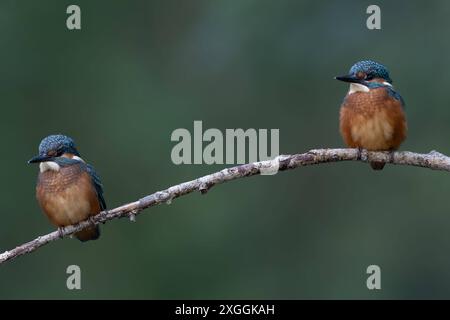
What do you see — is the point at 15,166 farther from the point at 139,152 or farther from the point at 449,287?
the point at 449,287

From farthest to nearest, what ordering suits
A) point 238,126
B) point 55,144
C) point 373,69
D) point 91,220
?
point 238,126, point 373,69, point 55,144, point 91,220

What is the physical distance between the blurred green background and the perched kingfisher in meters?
8.81

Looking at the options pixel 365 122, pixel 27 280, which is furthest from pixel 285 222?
pixel 365 122

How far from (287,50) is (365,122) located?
11.1 meters

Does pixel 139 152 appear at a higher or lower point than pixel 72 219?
higher

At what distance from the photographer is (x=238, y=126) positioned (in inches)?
697

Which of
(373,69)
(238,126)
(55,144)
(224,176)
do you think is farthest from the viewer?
(238,126)

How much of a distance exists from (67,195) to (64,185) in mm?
102

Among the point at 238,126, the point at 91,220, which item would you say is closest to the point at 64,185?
the point at 91,220

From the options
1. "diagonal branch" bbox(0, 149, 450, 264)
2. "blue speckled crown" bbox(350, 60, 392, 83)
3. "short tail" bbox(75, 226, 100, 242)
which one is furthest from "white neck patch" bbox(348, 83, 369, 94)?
"short tail" bbox(75, 226, 100, 242)

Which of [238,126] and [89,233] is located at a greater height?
[238,126]

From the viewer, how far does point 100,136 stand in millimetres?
18234

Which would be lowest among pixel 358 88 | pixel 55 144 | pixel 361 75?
pixel 55 144

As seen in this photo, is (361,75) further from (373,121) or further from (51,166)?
(51,166)
